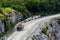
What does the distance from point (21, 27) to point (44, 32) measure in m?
5.18

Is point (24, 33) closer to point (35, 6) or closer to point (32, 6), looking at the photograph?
point (32, 6)

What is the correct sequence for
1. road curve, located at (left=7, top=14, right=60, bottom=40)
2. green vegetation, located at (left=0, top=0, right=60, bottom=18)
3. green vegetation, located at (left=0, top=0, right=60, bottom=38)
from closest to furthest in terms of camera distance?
road curve, located at (left=7, top=14, right=60, bottom=40) → green vegetation, located at (left=0, top=0, right=60, bottom=38) → green vegetation, located at (left=0, top=0, right=60, bottom=18)

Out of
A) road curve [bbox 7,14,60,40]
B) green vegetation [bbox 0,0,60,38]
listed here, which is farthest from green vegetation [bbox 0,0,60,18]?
→ road curve [bbox 7,14,60,40]

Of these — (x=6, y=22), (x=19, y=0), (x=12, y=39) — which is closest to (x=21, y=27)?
(x=6, y=22)

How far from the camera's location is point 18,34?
4084cm

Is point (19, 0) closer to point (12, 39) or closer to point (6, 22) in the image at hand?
point (6, 22)

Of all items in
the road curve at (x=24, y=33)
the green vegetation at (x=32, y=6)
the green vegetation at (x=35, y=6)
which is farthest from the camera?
the green vegetation at (x=35, y=6)

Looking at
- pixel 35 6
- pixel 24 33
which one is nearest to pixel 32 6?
pixel 35 6

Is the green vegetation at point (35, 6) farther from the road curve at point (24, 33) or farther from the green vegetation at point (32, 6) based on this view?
the road curve at point (24, 33)

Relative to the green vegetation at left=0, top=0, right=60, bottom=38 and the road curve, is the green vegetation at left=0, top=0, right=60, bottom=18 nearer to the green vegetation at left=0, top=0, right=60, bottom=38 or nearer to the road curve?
the green vegetation at left=0, top=0, right=60, bottom=38

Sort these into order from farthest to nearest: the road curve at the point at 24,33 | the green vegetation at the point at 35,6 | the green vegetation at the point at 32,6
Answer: the green vegetation at the point at 35,6, the green vegetation at the point at 32,6, the road curve at the point at 24,33

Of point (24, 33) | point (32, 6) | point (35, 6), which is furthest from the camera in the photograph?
point (35, 6)

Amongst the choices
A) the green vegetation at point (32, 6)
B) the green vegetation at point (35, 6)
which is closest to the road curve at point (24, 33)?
the green vegetation at point (32, 6)

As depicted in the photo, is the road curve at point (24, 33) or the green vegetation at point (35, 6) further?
the green vegetation at point (35, 6)
